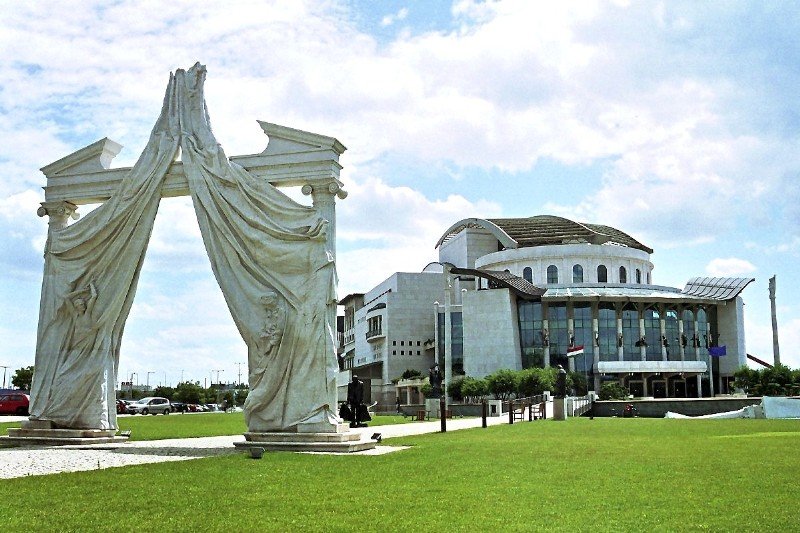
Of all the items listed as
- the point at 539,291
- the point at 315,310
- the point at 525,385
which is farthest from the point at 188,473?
the point at 539,291

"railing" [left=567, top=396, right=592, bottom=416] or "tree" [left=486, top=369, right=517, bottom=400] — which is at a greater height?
"tree" [left=486, top=369, right=517, bottom=400]

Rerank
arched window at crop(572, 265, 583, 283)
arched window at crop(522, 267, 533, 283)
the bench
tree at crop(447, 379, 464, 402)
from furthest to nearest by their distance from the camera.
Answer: arched window at crop(522, 267, 533, 283)
arched window at crop(572, 265, 583, 283)
tree at crop(447, 379, 464, 402)
the bench

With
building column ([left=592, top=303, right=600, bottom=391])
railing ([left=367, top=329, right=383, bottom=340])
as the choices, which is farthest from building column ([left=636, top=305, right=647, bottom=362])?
railing ([left=367, top=329, right=383, bottom=340])

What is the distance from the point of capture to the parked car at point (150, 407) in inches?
2109

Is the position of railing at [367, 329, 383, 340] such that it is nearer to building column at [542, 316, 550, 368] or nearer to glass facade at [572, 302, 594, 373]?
building column at [542, 316, 550, 368]

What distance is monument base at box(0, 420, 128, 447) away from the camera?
1881 cm

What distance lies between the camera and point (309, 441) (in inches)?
643

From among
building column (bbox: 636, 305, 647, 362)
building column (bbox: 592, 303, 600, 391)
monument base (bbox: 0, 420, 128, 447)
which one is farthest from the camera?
building column (bbox: 636, 305, 647, 362)

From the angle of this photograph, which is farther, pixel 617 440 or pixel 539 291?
pixel 539 291

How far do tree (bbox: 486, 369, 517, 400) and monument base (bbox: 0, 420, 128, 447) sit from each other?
4650 cm

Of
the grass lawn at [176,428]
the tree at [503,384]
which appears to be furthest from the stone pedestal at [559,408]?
the tree at [503,384]

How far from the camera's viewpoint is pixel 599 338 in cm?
7875

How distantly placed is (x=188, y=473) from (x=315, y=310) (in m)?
5.85

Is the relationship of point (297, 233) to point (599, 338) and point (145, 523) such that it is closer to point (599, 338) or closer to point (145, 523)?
point (145, 523)
